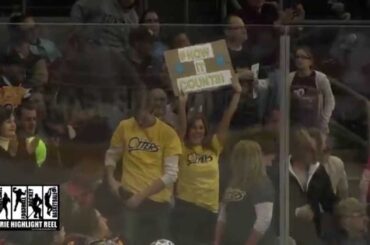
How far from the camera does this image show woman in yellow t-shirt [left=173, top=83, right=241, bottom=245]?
6.78 m

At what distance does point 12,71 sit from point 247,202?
1.94 metres

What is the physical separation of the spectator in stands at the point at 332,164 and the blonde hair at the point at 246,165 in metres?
0.43

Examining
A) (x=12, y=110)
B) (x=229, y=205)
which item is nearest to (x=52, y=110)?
(x=12, y=110)

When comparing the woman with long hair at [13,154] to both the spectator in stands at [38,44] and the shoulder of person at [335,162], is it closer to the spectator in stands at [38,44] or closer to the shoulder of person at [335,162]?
the spectator in stands at [38,44]

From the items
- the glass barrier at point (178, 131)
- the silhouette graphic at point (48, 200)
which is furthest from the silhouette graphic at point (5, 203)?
the silhouette graphic at point (48, 200)

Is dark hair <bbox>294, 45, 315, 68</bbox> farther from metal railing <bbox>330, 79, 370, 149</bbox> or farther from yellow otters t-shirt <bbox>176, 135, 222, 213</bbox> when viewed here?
Answer: yellow otters t-shirt <bbox>176, 135, 222, 213</bbox>

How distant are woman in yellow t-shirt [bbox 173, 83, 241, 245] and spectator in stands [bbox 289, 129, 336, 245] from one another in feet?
1.81

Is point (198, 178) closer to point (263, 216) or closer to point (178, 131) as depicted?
point (178, 131)

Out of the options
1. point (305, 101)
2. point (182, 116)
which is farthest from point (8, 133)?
point (305, 101)

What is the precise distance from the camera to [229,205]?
22.6 feet

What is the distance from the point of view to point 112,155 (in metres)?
6.78

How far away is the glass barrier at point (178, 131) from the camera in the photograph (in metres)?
6.76

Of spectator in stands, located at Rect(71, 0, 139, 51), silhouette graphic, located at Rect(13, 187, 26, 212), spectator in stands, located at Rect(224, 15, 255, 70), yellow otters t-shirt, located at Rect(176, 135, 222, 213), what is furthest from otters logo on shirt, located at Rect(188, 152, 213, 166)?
spectator in stands, located at Rect(71, 0, 139, 51)

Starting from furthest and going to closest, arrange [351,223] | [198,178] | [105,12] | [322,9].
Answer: [322,9] < [105,12] < [351,223] < [198,178]
